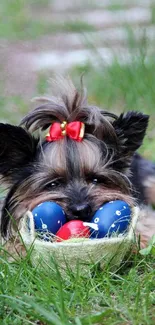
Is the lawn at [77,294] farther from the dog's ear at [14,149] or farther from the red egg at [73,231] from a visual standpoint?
Answer: the dog's ear at [14,149]

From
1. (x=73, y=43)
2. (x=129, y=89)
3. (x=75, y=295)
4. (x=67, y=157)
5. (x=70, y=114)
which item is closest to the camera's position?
(x=75, y=295)

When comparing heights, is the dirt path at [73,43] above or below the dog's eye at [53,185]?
above

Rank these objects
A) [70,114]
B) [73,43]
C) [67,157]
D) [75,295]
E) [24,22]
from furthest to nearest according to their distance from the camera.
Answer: [24,22] < [73,43] < [70,114] < [67,157] < [75,295]

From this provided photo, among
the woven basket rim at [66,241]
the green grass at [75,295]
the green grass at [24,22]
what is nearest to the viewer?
the green grass at [75,295]

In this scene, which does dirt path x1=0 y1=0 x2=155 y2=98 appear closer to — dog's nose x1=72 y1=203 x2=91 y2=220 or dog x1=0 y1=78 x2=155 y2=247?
dog x1=0 y1=78 x2=155 y2=247

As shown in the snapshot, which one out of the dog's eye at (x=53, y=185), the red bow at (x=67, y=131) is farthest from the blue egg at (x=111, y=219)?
the red bow at (x=67, y=131)

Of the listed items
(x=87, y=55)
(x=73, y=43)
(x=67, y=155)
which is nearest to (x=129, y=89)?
(x=87, y=55)

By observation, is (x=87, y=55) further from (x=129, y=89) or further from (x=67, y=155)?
(x=67, y=155)
